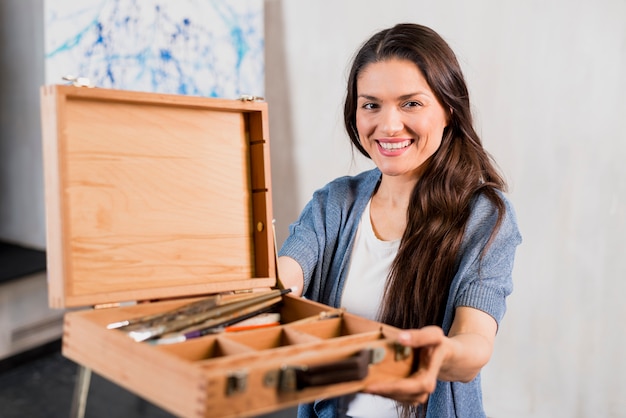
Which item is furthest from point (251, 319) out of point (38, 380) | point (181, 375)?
point (38, 380)

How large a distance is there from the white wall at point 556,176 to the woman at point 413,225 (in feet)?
3.54

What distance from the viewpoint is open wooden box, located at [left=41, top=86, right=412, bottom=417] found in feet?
2.57

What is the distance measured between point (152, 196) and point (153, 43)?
1.71 m

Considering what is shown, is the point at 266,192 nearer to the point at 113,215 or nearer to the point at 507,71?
the point at 113,215

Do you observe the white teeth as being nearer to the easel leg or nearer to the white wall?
the easel leg

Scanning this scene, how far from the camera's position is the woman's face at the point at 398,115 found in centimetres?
125

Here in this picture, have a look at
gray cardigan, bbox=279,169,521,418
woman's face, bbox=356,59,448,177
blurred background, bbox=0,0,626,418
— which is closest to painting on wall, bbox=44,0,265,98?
blurred background, bbox=0,0,626,418

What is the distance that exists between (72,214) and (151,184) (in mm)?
150

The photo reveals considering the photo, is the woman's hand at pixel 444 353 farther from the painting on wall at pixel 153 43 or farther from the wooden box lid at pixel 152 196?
the painting on wall at pixel 153 43

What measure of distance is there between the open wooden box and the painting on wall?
1580 millimetres

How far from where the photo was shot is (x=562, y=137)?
7.55ft

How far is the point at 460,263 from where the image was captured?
120cm

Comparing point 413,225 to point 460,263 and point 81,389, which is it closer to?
point 460,263

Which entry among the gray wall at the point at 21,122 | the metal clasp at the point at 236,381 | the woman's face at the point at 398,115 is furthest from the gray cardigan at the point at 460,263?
the gray wall at the point at 21,122
